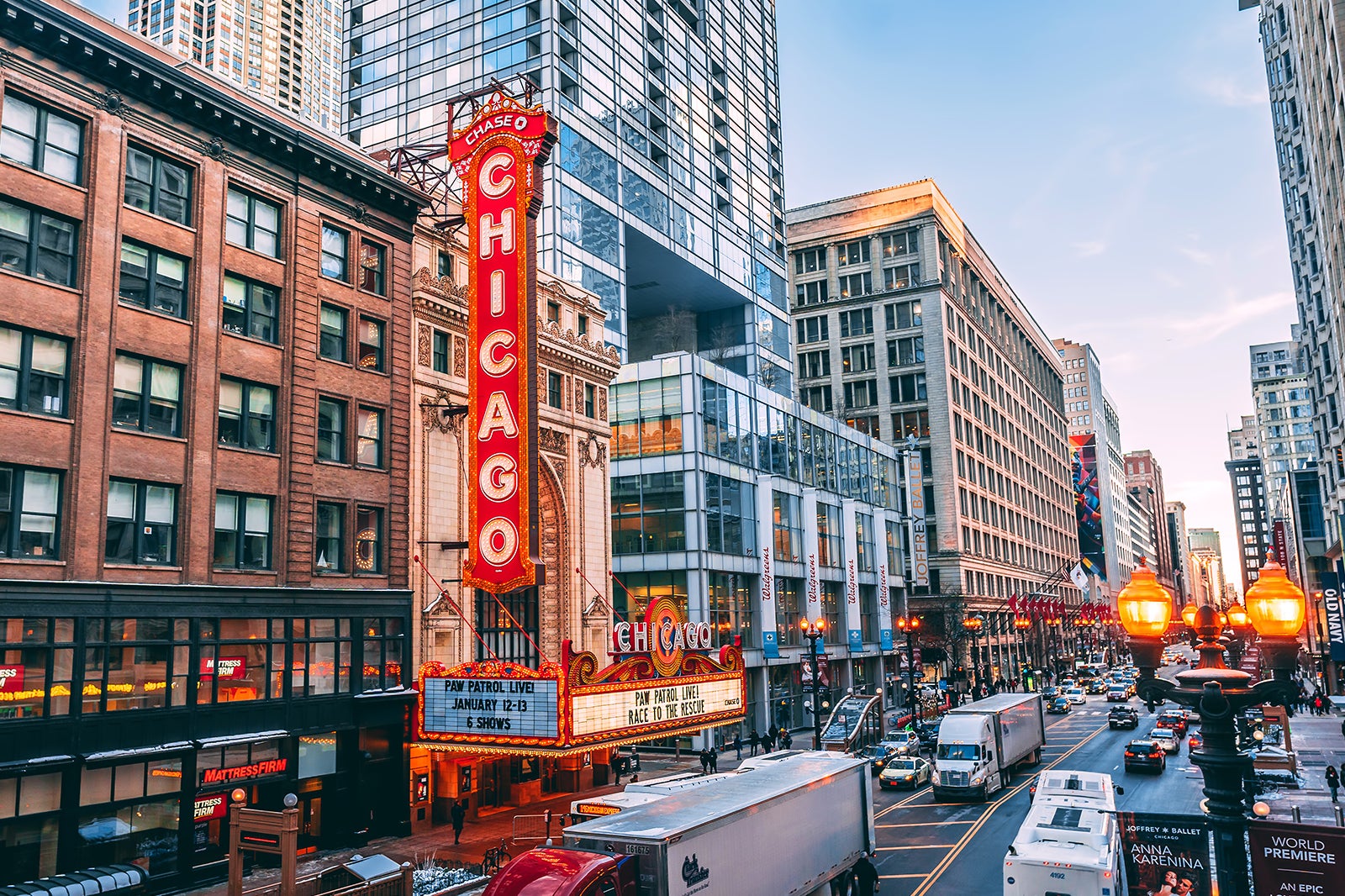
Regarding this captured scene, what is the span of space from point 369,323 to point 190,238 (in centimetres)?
728

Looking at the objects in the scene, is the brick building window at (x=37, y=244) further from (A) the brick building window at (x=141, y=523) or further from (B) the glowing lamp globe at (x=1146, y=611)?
(B) the glowing lamp globe at (x=1146, y=611)

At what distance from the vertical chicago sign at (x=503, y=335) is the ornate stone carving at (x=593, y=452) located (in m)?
11.7

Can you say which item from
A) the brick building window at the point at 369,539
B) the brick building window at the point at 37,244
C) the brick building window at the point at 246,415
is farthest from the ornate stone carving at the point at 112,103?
the brick building window at the point at 369,539

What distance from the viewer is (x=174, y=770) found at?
28297mm

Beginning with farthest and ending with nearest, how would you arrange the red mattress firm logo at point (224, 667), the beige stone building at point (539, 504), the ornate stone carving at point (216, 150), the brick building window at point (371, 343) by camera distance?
1. the beige stone building at point (539, 504)
2. the brick building window at point (371, 343)
3. the ornate stone carving at point (216, 150)
4. the red mattress firm logo at point (224, 667)

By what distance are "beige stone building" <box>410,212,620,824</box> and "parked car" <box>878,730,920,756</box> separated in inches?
609

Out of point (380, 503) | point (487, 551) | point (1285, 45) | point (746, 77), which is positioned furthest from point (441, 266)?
point (1285, 45)

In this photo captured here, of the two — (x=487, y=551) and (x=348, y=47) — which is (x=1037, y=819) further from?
(x=348, y=47)

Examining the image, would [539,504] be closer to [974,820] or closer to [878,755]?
[974,820]

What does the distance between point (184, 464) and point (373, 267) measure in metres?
10.9

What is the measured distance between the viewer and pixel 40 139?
1069 inches

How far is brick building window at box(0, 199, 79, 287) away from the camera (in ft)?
86.5

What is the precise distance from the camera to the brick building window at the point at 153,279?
2898cm

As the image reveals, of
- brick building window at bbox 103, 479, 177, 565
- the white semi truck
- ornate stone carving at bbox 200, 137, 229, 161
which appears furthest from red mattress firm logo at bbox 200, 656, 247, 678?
the white semi truck
